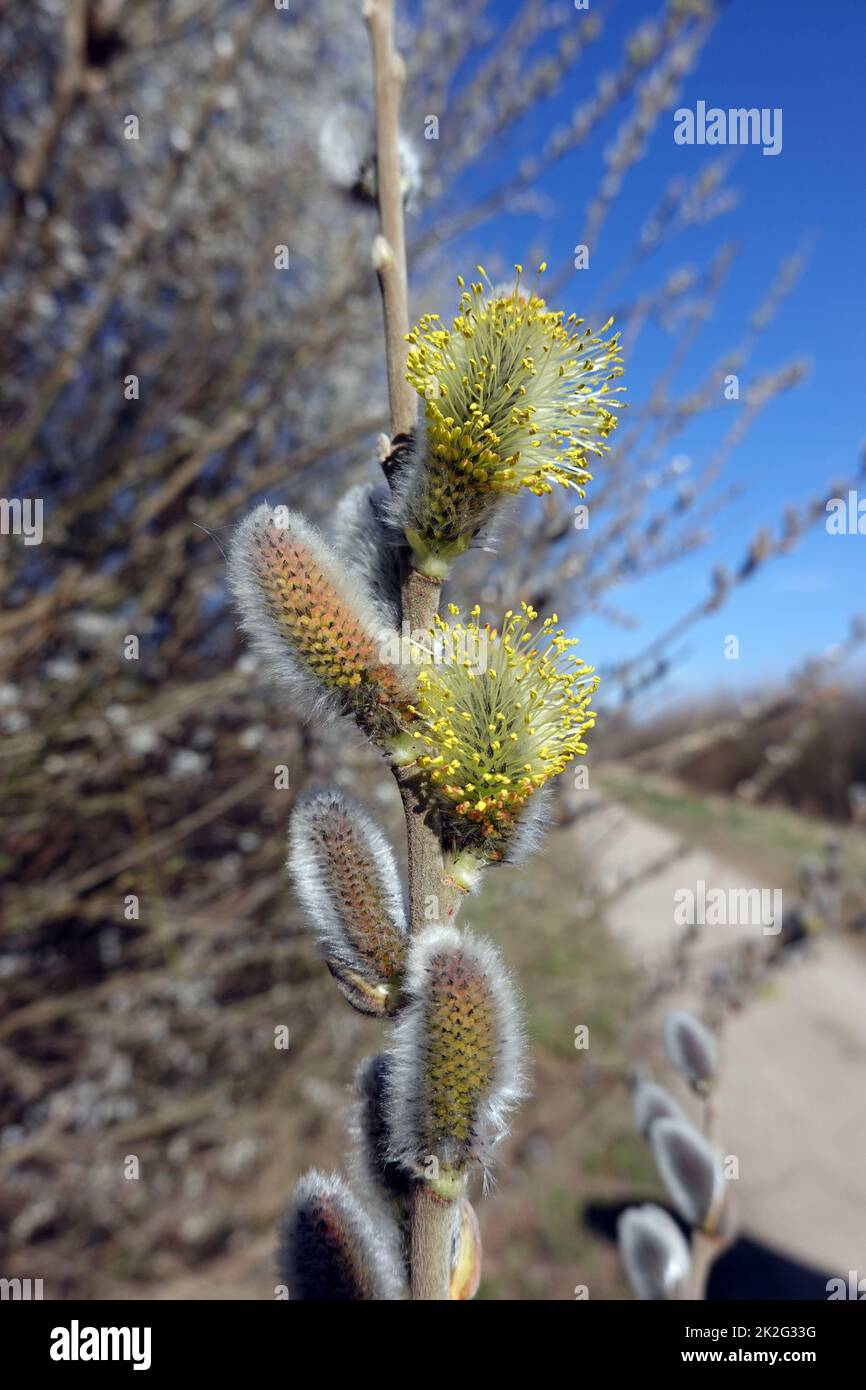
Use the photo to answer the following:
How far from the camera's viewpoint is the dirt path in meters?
4.35

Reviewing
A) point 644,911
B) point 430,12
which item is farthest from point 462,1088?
point 644,911

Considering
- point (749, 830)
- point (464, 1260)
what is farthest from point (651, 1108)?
point (749, 830)

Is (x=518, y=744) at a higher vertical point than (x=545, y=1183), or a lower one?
higher

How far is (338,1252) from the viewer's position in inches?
24.2

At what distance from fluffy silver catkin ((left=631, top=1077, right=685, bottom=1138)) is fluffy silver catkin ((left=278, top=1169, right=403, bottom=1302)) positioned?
2.07 ft

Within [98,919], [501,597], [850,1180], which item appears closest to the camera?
[501,597]

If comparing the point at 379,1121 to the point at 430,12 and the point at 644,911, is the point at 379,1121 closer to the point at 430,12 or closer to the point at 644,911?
the point at 430,12

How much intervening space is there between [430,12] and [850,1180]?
233 inches

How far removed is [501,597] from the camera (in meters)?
1.40

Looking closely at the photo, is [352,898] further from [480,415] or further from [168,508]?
[168,508]

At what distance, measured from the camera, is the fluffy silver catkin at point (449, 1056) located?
54 centimetres

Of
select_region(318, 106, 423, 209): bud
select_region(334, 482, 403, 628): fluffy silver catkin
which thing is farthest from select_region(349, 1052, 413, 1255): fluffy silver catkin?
select_region(318, 106, 423, 209): bud

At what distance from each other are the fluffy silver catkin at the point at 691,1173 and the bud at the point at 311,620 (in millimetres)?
767

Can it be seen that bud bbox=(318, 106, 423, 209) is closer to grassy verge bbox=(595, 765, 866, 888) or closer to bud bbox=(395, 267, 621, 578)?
bud bbox=(395, 267, 621, 578)
